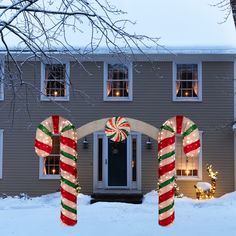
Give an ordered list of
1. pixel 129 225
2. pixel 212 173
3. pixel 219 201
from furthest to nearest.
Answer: pixel 212 173, pixel 219 201, pixel 129 225

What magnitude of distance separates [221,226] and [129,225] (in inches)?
70.2

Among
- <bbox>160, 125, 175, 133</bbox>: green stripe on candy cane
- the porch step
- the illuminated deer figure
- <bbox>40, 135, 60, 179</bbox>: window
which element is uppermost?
<bbox>160, 125, 175, 133</bbox>: green stripe on candy cane

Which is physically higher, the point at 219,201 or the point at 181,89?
the point at 181,89

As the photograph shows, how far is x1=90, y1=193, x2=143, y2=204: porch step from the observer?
1689 cm

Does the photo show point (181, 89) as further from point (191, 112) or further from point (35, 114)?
point (35, 114)

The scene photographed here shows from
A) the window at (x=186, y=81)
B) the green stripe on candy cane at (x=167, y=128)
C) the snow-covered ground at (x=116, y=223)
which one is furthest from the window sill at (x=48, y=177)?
the green stripe on candy cane at (x=167, y=128)

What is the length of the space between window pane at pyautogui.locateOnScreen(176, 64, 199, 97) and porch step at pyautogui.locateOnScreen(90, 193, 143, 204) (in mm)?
3919

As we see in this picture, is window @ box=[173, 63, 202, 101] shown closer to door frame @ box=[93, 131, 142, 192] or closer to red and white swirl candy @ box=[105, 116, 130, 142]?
door frame @ box=[93, 131, 142, 192]

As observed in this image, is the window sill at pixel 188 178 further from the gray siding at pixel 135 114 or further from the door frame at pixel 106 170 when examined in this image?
the door frame at pixel 106 170

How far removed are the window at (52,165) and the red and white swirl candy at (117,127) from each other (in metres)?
9.43

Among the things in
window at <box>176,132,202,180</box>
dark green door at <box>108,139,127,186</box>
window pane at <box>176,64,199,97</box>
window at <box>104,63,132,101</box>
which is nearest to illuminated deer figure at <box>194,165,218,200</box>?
window at <box>176,132,202,180</box>

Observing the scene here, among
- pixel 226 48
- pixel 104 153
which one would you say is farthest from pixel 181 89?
pixel 104 153

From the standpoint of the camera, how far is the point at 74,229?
30.6ft

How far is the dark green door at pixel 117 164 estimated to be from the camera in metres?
18.0
